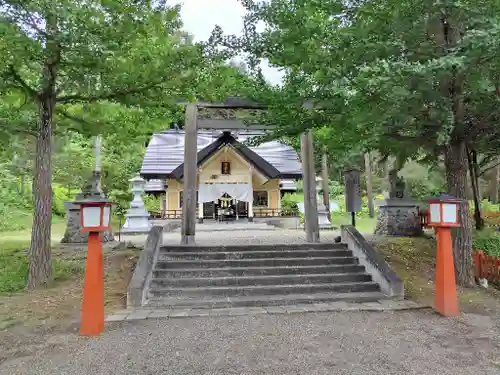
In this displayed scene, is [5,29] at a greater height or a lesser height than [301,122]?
greater

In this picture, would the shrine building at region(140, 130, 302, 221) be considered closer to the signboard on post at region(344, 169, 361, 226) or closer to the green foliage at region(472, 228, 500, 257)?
the signboard on post at region(344, 169, 361, 226)

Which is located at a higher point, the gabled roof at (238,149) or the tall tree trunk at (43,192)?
the gabled roof at (238,149)

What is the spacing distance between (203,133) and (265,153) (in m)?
3.66

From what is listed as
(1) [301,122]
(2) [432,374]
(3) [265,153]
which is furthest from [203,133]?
(2) [432,374]

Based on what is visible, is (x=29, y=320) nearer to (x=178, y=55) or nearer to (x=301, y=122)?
(x=178, y=55)

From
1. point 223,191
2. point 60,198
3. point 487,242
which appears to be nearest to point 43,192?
point 487,242

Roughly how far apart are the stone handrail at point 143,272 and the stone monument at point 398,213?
6.27 metres

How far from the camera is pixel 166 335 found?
4.34 metres

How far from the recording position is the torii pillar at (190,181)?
8086 mm

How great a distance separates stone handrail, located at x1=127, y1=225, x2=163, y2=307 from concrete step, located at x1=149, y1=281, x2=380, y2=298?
294 millimetres

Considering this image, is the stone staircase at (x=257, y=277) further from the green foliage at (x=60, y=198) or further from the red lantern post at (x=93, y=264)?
the green foliage at (x=60, y=198)

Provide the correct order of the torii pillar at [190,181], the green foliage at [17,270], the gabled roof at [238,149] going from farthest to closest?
1. the gabled roof at [238,149]
2. the torii pillar at [190,181]
3. the green foliage at [17,270]

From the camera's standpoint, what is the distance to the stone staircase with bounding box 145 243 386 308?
19.2ft

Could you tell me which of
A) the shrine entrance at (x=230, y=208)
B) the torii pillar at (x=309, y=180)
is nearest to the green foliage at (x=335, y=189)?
the shrine entrance at (x=230, y=208)
